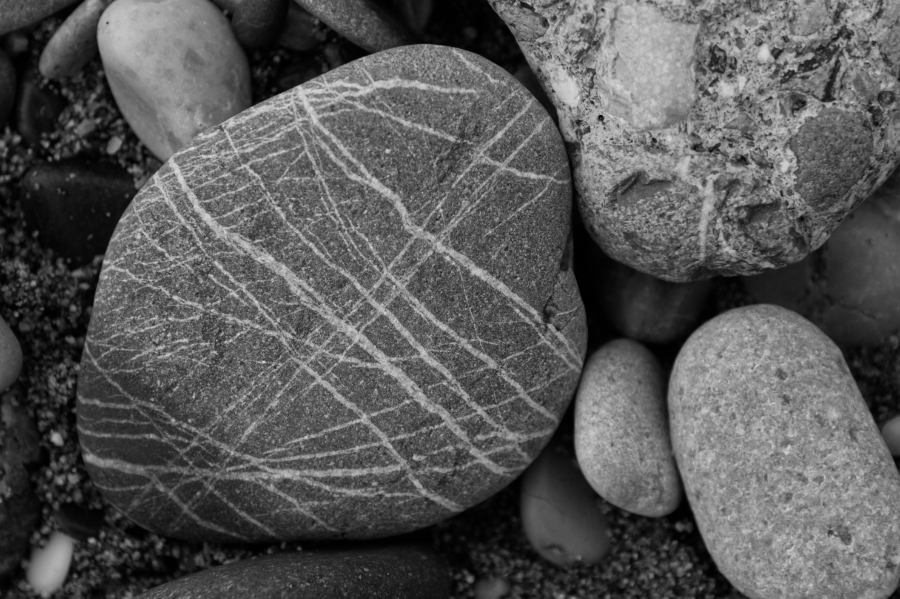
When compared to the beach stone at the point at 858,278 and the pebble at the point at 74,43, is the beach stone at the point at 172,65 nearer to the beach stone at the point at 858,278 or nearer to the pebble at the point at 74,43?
the pebble at the point at 74,43

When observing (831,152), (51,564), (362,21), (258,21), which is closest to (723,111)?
(831,152)

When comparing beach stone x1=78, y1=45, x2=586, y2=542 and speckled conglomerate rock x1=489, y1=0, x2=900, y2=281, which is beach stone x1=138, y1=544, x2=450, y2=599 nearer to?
beach stone x1=78, y1=45, x2=586, y2=542

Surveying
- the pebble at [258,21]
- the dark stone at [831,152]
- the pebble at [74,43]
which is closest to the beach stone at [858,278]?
the dark stone at [831,152]

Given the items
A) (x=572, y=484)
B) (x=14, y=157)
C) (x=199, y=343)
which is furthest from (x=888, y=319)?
(x=14, y=157)

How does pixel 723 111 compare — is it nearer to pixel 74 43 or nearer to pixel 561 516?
pixel 561 516

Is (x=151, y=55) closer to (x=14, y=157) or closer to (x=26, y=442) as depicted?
(x=14, y=157)

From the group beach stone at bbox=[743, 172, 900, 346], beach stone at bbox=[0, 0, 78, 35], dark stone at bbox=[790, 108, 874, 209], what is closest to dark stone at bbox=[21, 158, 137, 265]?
beach stone at bbox=[0, 0, 78, 35]
